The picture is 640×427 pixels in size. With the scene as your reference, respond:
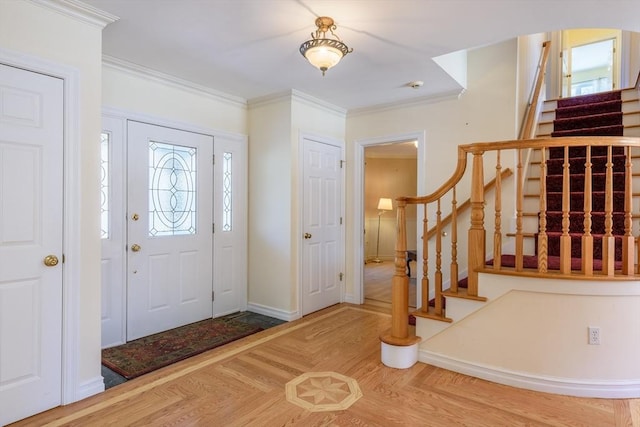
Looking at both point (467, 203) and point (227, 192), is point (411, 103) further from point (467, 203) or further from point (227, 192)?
point (227, 192)

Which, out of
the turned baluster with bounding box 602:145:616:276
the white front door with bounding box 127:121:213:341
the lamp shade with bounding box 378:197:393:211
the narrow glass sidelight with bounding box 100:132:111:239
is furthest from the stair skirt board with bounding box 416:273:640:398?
the lamp shade with bounding box 378:197:393:211

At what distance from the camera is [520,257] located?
7.91 feet

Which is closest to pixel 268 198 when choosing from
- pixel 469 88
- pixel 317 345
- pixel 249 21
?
pixel 317 345

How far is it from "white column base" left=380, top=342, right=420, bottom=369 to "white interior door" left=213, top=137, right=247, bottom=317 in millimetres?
1939

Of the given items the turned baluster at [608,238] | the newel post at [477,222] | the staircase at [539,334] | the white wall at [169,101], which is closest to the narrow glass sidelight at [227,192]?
the white wall at [169,101]

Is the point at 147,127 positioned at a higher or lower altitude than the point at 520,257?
higher

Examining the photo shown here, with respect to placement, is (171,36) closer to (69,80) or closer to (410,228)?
(69,80)

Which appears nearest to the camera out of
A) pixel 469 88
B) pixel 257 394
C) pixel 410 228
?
pixel 257 394

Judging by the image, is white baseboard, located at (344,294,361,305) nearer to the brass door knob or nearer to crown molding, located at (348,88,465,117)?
crown molding, located at (348,88,465,117)

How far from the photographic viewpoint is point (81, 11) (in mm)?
2176

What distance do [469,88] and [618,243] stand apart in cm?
194

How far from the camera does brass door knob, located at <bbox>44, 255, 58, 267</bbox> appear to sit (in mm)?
2082

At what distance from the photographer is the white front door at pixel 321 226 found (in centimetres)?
403

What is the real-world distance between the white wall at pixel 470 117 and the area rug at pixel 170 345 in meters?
2.49
